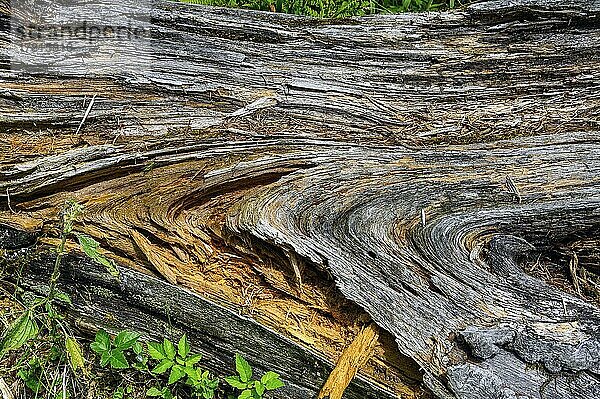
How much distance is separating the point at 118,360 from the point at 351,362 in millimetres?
1134

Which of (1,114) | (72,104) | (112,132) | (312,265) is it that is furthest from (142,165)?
(312,265)

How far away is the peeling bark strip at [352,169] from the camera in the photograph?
2.79m

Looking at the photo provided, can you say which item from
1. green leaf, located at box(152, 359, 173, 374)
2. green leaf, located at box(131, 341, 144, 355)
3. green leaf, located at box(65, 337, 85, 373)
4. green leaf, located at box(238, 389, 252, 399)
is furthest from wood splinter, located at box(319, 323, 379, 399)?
green leaf, located at box(65, 337, 85, 373)

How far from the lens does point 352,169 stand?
3141 mm

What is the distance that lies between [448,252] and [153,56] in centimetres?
187

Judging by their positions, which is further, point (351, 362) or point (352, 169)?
point (352, 169)

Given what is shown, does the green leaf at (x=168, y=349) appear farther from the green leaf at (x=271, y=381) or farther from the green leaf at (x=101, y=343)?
the green leaf at (x=271, y=381)

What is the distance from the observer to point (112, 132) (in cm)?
323

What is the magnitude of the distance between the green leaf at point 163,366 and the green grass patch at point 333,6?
2857 mm

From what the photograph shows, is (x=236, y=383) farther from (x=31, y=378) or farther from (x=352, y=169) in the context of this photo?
(x=352, y=169)

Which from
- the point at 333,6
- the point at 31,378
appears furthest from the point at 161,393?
the point at 333,6

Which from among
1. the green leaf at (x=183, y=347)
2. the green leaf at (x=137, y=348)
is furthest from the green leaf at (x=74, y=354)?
the green leaf at (x=183, y=347)

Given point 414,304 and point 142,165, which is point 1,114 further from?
point 414,304

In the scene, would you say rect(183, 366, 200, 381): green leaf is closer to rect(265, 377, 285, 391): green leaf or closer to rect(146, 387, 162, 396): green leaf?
rect(146, 387, 162, 396): green leaf
